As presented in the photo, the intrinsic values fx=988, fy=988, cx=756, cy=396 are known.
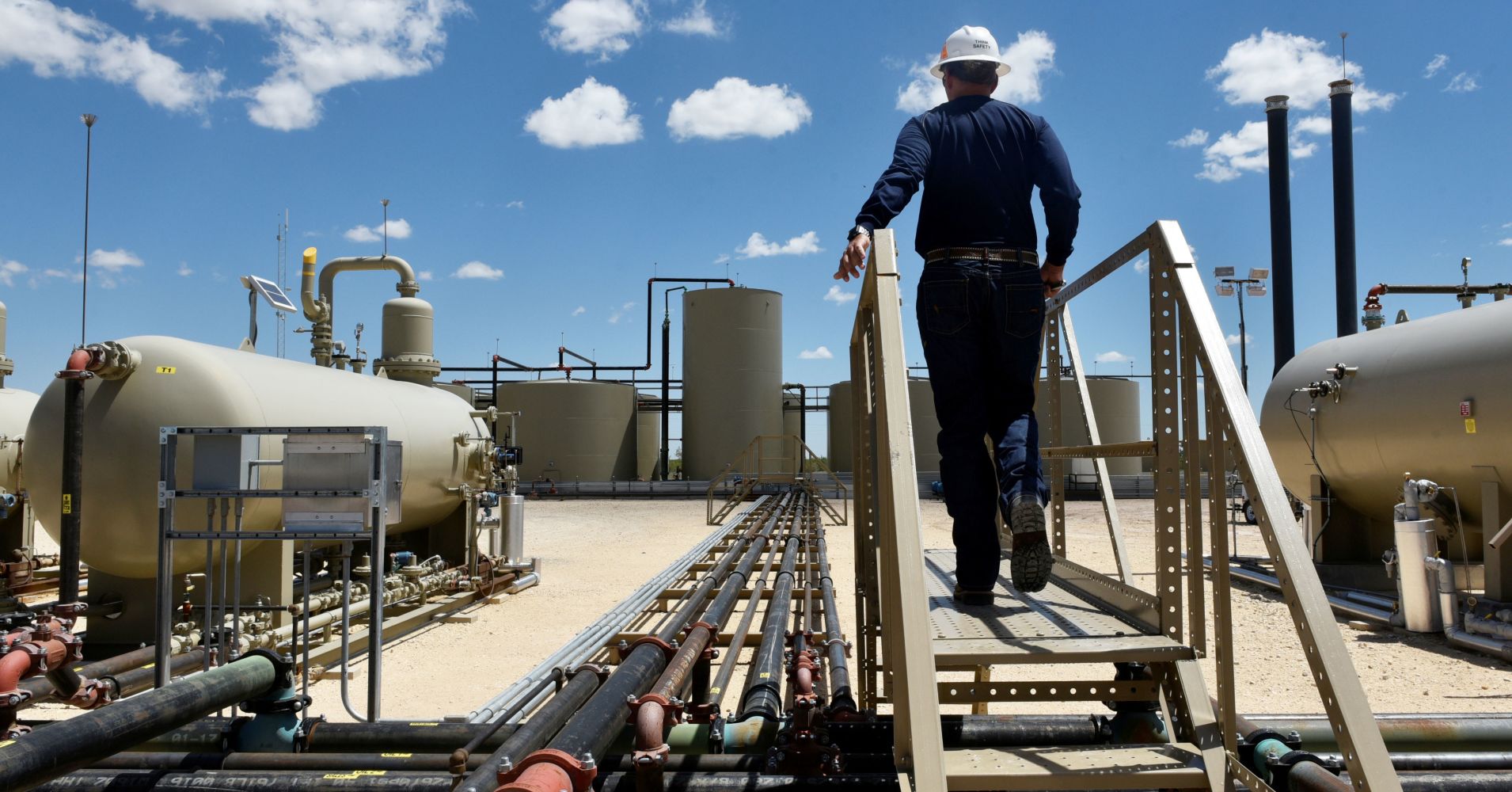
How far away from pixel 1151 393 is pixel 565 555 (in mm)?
11245

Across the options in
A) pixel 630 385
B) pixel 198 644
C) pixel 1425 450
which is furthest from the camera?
pixel 630 385

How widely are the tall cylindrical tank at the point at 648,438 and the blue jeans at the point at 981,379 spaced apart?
26.5 m

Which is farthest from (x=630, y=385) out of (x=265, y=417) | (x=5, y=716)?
(x=5, y=716)

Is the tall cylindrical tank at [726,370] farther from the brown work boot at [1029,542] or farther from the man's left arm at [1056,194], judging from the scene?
the brown work boot at [1029,542]

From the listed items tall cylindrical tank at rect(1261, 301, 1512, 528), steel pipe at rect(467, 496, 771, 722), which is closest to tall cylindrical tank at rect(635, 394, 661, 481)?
steel pipe at rect(467, 496, 771, 722)

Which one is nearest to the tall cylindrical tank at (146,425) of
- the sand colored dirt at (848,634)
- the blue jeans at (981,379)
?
the sand colored dirt at (848,634)

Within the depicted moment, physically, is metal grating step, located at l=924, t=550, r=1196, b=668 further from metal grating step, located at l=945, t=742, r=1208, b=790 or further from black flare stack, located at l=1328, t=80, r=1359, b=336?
black flare stack, located at l=1328, t=80, r=1359, b=336

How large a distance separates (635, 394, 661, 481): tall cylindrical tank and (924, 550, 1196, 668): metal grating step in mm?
26452

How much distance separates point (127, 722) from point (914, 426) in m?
26.0

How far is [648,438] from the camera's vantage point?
30547 millimetres

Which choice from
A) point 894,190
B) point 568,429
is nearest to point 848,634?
point 894,190

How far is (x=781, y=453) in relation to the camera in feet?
83.7

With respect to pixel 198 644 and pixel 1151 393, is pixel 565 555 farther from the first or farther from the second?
pixel 1151 393

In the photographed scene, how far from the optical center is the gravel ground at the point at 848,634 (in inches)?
215
